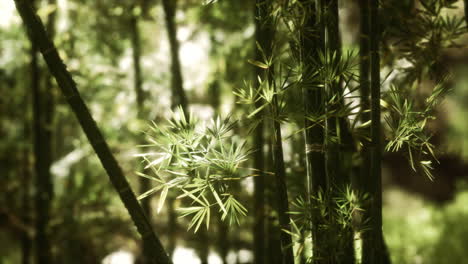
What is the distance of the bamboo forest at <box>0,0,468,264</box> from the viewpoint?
1.14 meters

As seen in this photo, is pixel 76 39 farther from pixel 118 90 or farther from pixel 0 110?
pixel 0 110

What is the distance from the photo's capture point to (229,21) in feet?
8.13

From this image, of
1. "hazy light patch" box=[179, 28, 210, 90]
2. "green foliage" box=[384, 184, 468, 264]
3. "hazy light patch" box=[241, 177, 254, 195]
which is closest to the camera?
"hazy light patch" box=[241, 177, 254, 195]

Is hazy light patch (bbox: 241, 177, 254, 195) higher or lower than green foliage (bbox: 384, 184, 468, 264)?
higher

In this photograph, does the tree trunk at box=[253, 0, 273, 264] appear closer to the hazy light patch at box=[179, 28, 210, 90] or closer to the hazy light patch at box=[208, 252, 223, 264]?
the hazy light patch at box=[179, 28, 210, 90]

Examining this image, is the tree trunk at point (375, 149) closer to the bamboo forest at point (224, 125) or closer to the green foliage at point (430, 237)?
the bamboo forest at point (224, 125)

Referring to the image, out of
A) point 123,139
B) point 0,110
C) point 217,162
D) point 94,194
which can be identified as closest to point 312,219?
point 217,162

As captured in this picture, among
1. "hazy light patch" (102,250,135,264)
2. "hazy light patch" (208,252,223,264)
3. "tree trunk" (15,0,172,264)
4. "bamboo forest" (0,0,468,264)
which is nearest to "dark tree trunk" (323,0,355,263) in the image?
"bamboo forest" (0,0,468,264)

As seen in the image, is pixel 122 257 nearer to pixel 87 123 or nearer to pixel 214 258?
pixel 214 258

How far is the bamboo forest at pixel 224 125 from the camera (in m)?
1.14

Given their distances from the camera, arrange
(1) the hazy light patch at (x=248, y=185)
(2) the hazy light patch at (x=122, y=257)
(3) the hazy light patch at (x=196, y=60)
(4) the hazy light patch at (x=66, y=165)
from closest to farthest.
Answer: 1. (1) the hazy light patch at (x=248, y=185)
2. (3) the hazy light patch at (x=196, y=60)
3. (4) the hazy light patch at (x=66, y=165)
4. (2) the hazy light patch at (x=122, y=257)

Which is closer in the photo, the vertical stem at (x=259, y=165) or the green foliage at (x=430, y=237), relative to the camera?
the vertical stem at (x=259, y=165)

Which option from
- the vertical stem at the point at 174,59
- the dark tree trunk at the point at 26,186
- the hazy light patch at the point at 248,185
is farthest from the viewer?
the dark tree trunk at the point at 26,186

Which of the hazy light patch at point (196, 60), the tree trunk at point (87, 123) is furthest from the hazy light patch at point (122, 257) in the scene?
the tree trunk at point (87, 123)
